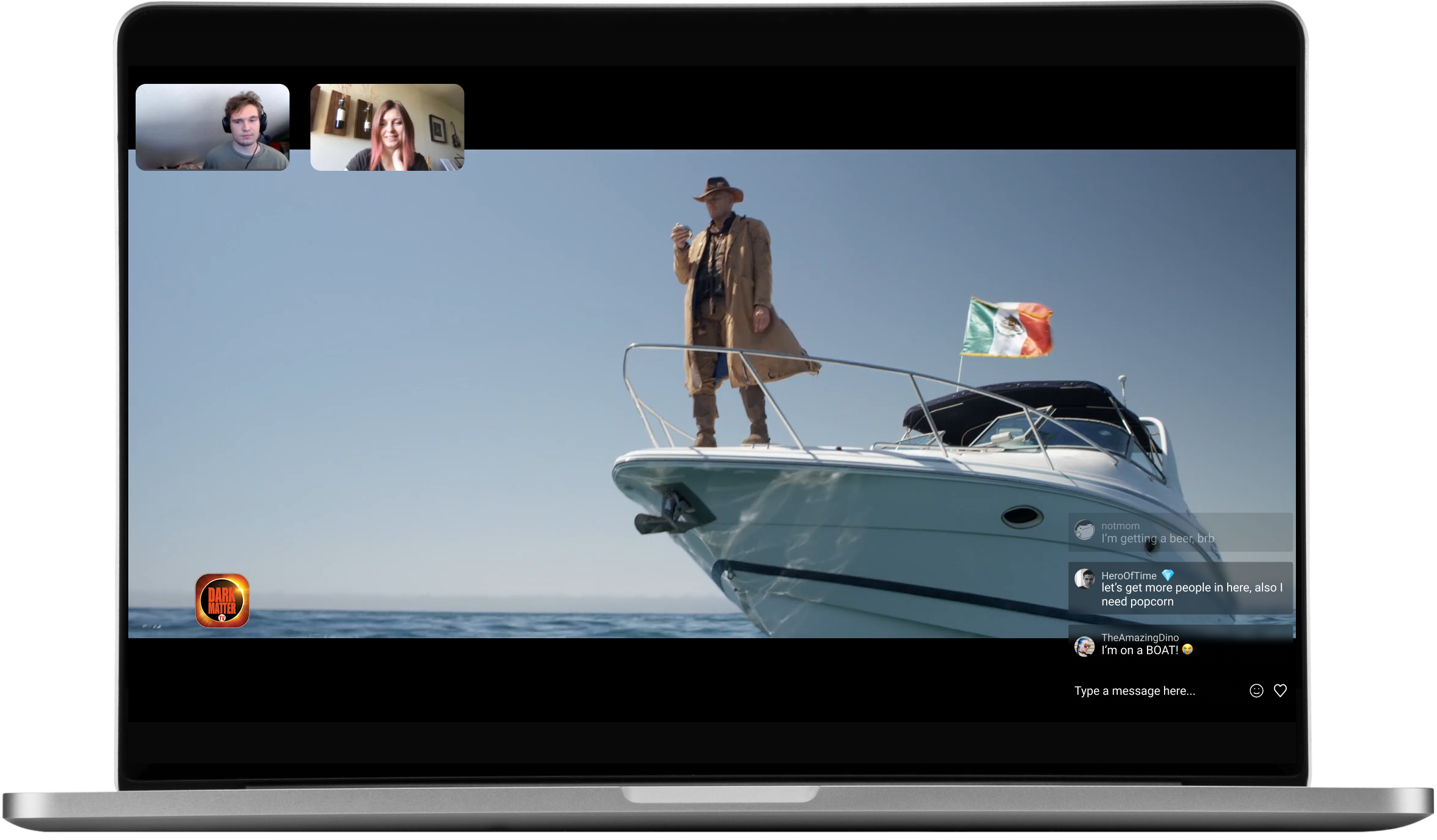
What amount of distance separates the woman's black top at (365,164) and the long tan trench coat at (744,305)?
0.92m

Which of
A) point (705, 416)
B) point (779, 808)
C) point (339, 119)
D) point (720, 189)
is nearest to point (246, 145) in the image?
point (339, 119)

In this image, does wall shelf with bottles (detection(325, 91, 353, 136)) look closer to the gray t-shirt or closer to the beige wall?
the beige wall

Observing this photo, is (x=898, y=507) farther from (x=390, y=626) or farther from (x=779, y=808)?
(x=390, y=626)

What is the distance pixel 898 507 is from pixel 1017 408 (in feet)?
4.26

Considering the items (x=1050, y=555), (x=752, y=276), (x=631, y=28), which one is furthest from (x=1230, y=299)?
(x=631, y=28)

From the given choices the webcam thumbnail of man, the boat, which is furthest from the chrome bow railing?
the webcam thumbnail of man

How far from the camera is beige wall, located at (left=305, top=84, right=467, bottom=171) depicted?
371 cm

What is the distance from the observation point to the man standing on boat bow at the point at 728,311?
392cm

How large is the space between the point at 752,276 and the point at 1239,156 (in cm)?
166

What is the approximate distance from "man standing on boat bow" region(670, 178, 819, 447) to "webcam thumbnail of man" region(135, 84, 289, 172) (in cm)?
135

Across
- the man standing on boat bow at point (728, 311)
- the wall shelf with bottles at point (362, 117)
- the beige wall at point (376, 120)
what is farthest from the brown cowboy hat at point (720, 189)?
the wall shelf with bottles at point (362, 117)

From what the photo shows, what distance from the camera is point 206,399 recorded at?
3723mm

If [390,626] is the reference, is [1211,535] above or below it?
above

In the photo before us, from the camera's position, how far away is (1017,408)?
6.05m
